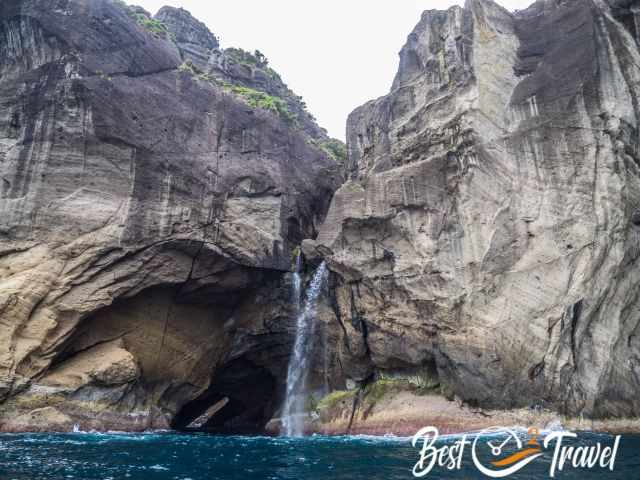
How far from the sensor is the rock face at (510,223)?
68.3ft

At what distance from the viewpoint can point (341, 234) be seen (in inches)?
1040

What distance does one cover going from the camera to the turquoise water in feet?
36.7

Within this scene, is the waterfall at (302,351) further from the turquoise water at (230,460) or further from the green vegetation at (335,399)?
the turquoise water at (230,460)

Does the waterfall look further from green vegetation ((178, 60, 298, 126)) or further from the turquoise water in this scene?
green vegetation ((178, 60, 298, 126))

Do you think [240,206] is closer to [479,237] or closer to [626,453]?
[479,237]

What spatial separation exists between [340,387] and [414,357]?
16.8ft

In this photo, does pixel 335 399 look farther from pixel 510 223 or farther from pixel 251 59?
pixel 251 59

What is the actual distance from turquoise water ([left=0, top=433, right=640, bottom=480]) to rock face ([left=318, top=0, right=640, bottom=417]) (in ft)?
13.4

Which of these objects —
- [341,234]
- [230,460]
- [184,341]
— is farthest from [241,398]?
[230,460]

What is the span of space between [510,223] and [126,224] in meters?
18.2

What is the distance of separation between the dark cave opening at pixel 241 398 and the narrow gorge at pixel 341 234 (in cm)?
229

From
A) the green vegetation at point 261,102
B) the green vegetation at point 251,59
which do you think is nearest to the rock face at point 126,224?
the green vegetation at point 261,102

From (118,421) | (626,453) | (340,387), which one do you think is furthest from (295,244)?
(626,453)

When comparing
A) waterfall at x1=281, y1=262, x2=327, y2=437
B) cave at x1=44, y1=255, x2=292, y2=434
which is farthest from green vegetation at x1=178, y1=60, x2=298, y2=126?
waterfall at x1=281, y1=262, x2=327, y2=437
